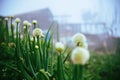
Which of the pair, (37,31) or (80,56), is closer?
(80,56)

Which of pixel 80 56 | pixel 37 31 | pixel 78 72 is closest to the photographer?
pixel 80 56

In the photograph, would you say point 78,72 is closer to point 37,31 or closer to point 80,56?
point 80,56

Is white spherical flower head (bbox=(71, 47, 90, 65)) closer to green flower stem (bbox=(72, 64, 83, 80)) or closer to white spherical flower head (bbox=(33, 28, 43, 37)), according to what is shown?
green flower stem (bbox=(72, 64, 83, 80))

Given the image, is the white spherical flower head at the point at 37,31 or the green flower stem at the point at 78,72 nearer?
the green flower stem at the point at 78,72

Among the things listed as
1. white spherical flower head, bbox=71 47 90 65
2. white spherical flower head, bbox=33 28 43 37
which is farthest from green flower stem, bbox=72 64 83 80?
white spherical flower head, bbox=33 28 43 37

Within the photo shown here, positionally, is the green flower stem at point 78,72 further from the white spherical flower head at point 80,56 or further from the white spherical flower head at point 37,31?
the white spherical flower head at point 37,31

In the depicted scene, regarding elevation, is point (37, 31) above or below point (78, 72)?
above

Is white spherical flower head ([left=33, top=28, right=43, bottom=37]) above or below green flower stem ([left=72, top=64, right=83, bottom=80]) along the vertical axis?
above

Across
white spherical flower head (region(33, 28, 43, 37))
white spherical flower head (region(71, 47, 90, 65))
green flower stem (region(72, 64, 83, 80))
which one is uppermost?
white spherical flower head (region(33, 28, 43, 37))

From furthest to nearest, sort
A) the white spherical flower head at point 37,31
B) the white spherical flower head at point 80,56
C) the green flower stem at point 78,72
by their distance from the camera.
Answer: the white spherical flower head at point 37,31 < the green flower stem at point 78,72 < the white spherical flower head at point 80,56

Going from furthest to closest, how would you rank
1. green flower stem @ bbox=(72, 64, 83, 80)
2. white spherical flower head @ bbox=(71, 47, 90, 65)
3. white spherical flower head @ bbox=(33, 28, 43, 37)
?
white spherical flower head @ bbox=(33, 28, 43, 37) → green flower stem @ bbox=(72, 64, 83, 80) → white spherical flower head @ bbox=(71, 47, 90, 65)

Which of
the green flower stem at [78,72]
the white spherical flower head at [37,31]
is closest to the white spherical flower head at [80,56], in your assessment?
the green flower stem at [78,72]

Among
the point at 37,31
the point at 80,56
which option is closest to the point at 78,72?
the point at 80,56
